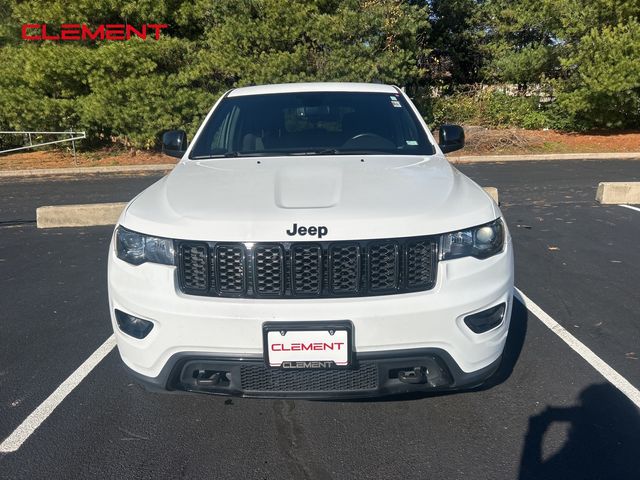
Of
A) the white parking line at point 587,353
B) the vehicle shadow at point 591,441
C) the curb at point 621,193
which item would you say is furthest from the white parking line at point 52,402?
the curb at point 621,193

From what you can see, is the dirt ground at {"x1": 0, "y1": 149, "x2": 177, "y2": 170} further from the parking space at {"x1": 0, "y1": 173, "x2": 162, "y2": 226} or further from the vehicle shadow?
the vehicle shadow

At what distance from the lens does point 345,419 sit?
288 cm

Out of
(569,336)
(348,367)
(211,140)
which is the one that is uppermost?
(211,140)

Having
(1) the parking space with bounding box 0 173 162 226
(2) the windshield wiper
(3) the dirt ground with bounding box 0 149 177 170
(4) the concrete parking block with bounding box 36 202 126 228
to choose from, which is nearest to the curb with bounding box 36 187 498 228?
(4) the concrete parking block with bounding box 36 202 126 228

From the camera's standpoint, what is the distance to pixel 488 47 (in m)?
24.1

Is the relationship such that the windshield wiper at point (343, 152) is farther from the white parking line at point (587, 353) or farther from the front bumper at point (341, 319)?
the white parking line at point (587, 353)

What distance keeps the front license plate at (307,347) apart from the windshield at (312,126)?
161 cm

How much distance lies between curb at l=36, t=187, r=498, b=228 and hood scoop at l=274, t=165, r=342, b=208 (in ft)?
16.9

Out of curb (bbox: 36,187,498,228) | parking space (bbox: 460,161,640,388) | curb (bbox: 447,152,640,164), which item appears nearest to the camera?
parking space (bbox: 460,161,640,388)

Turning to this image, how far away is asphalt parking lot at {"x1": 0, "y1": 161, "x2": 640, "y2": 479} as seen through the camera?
8.30 feet

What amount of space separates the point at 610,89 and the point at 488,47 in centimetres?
790

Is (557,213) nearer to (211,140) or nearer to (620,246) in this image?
(620,246)

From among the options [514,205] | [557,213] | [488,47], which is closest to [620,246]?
[557,213]

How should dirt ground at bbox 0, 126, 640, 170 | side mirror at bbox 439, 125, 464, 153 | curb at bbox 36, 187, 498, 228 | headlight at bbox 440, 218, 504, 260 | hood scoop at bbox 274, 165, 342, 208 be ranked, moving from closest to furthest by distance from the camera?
headlight at bbox 440, 218, 504, 260 → hood scoop at bbox 274, 165, 342, 208 → side mirror at bbox 439, 125, 464, 153 → curb at bbox 36, 187, 498, 228 → dirt ground at bbox 0, 126, 640, 170
